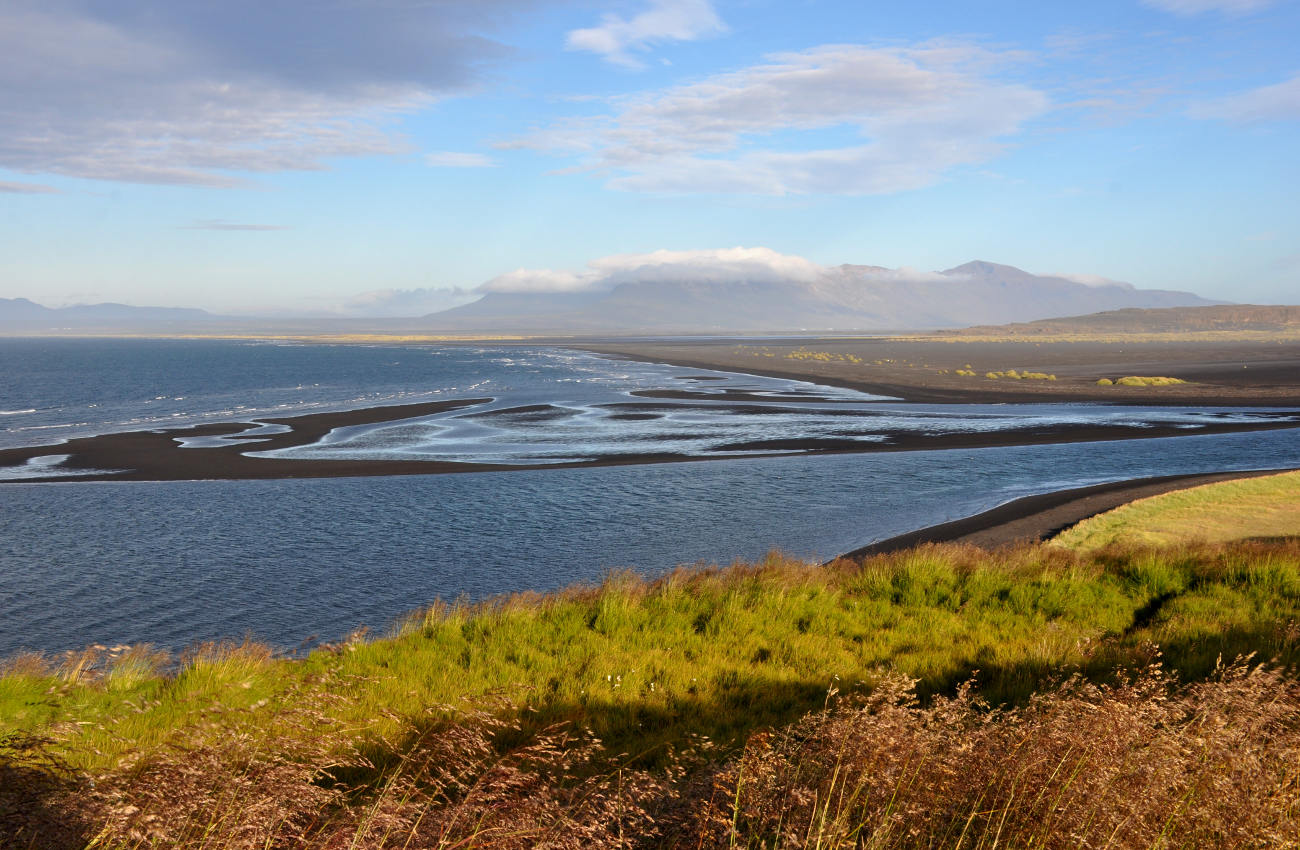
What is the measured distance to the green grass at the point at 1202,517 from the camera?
20406mm

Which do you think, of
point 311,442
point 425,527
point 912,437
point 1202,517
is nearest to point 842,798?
point 425,527

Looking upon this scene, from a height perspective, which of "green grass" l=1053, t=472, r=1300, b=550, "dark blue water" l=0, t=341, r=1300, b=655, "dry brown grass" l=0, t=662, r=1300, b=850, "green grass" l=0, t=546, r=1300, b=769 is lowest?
"dark blue water" l=0, t=341, r=1300, b=655

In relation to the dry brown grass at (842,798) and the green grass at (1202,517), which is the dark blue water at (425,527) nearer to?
the green grass at (1202,517)

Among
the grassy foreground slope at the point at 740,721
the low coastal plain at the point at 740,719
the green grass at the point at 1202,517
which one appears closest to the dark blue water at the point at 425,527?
the green grass at the point at 1202,517

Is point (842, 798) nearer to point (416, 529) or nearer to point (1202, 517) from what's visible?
point (416, 529)

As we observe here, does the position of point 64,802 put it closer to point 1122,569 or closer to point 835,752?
point 835,752

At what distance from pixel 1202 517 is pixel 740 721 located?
68.9ft

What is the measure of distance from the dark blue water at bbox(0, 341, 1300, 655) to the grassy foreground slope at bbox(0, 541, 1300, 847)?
5.76 m

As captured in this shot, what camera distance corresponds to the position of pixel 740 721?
7383 mm

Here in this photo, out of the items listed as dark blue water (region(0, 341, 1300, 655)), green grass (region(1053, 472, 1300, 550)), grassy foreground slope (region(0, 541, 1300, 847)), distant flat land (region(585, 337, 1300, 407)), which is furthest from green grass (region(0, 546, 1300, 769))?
distant flat land (region(585, 337, 1300, 407))

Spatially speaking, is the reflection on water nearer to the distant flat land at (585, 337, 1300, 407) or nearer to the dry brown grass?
the dry brown grass

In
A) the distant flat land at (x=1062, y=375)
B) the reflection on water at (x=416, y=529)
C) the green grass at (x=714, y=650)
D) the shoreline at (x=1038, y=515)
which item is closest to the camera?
the green grass at (x=714, y=650)

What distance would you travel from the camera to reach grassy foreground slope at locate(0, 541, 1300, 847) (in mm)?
3557

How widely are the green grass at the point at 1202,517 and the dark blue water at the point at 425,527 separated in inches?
191
